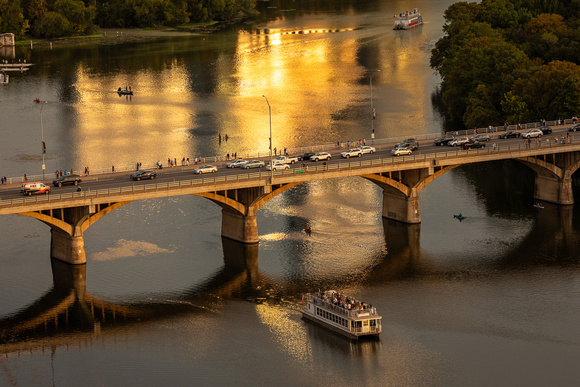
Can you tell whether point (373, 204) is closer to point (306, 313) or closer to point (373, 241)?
point (373, 241)

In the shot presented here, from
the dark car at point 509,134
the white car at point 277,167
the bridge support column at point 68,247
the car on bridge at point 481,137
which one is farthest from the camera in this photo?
the dark car at point 509,134

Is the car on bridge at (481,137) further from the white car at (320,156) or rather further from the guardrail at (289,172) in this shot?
the white car at (320,156)

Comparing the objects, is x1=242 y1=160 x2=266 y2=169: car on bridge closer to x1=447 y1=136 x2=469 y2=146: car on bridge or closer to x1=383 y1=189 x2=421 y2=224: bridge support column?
x1=383 y1=189 x2=421 y2=224: bridge support column

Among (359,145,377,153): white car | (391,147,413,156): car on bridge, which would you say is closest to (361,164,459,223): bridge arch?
(391,147,413,156): car on bridge

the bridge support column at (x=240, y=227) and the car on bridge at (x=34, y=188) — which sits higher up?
the car on bridge at (x=34, y=188)

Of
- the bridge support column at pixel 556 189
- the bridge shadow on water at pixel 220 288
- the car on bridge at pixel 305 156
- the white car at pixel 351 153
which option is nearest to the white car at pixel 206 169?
the bridge shadow on water at pixel 220 288

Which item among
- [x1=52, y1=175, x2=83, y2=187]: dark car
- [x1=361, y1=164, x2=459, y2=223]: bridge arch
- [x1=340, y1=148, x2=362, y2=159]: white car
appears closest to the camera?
[x1=52, y1=175, x2=83, y2=187]: dark car

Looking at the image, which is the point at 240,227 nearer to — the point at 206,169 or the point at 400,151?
the point at 206,169
